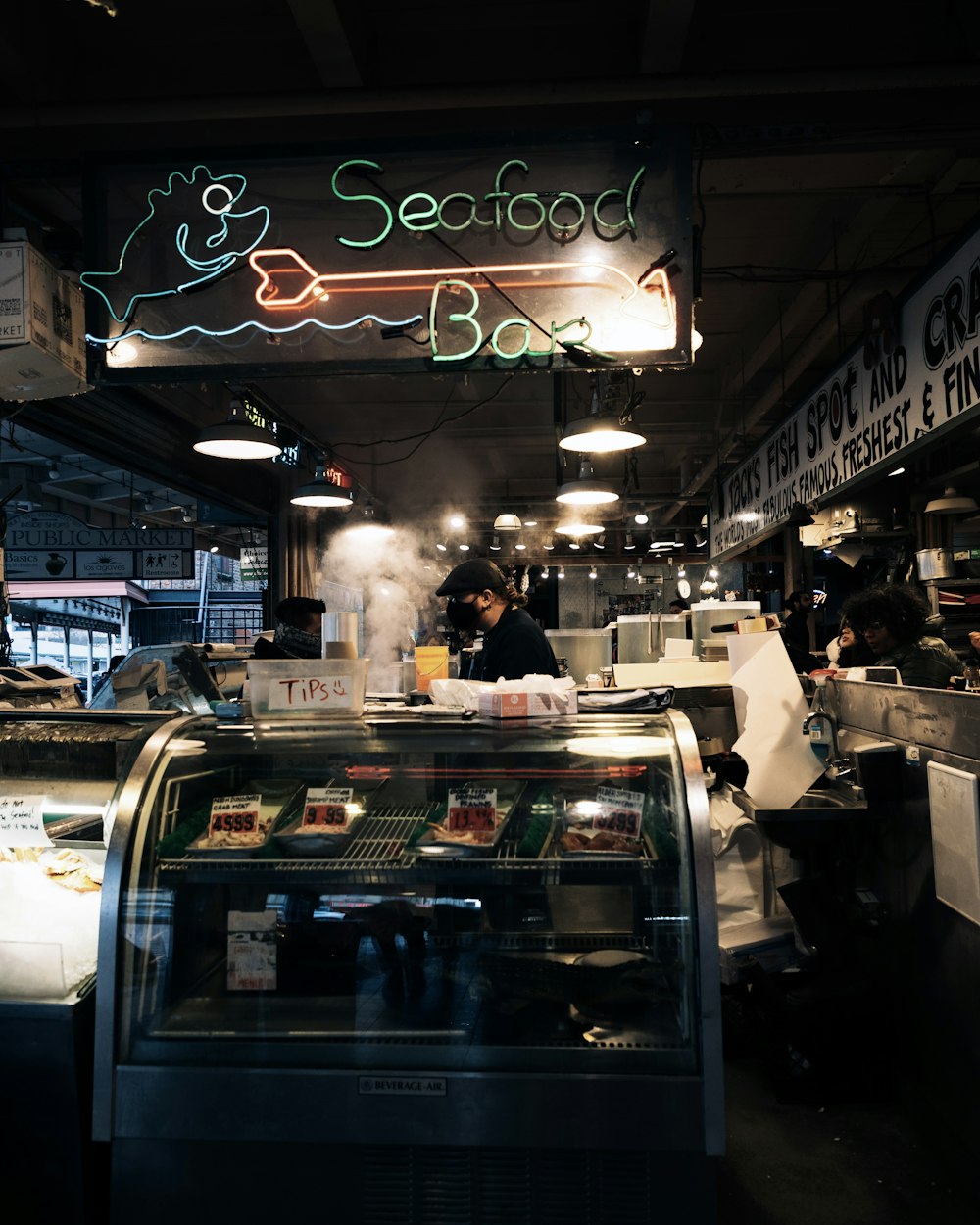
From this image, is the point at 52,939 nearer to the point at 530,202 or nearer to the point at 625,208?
the point at 530,202

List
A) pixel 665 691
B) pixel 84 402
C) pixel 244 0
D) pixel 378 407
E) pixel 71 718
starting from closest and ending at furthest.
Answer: pixel 665 691 → pixel 71 718 → pixel 244 0 → pixel 84 402 → pixel 378 407

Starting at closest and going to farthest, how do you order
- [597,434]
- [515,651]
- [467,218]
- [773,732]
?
[467,218], [773,732], [515,651], [597,434]

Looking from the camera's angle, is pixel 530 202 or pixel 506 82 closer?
pixel 530 202

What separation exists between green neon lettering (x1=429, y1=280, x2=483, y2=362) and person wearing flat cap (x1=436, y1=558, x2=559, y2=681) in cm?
161

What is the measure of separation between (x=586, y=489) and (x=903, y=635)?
11.3 feet

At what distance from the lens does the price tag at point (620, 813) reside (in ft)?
8.48

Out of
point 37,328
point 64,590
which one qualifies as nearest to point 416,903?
point 37,328

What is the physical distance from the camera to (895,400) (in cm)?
453

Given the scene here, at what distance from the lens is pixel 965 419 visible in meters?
3.66

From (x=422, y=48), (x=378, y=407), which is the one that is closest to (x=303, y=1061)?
(x=422, y=48)

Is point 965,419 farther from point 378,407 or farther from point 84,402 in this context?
point 378,407

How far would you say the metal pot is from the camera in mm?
8156

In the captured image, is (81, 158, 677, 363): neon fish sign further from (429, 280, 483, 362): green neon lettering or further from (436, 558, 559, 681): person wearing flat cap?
(436, 558, 559, 681): person wearing flat cap

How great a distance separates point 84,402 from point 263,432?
1.25 meters
